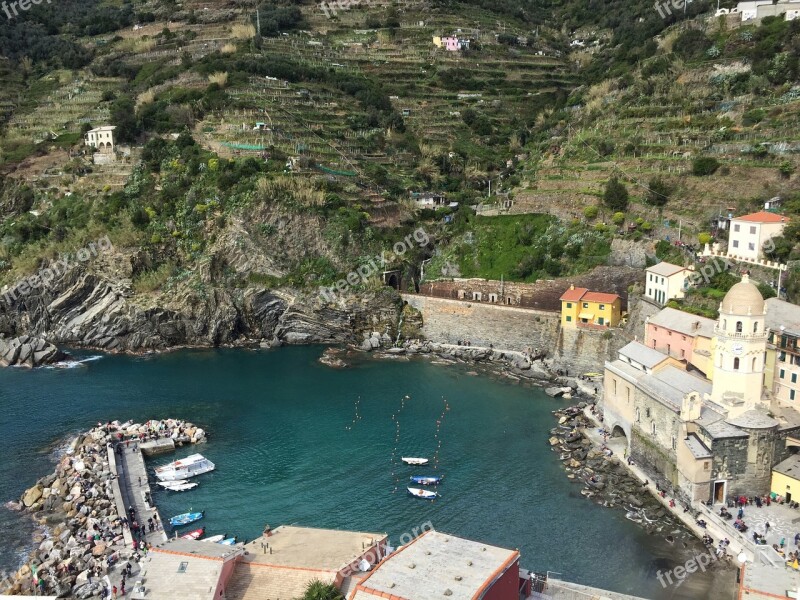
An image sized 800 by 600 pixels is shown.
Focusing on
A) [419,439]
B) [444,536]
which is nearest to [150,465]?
[419,439]

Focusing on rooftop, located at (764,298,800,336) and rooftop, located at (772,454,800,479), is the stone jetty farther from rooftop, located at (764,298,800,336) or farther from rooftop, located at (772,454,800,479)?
rooftop, located at (764,298,800,336)

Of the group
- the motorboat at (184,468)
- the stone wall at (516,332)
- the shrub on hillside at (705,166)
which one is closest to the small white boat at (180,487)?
the motorboat at (184,468)

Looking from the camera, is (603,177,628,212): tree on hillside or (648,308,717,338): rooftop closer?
(648,308,717,338): rooftop

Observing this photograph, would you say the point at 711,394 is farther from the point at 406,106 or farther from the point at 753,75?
the point at 406,106

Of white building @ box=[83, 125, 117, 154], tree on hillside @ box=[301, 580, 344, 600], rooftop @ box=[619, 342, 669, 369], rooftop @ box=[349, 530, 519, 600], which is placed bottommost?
tree on hillside @ box=[301, 580, 344, 600]

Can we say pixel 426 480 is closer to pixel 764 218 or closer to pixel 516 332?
pixel 516 332
